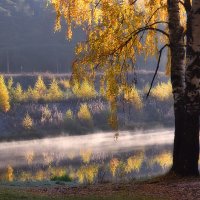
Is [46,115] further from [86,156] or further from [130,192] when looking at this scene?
[130,192]

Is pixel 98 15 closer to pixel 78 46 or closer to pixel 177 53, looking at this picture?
pixel 78 46

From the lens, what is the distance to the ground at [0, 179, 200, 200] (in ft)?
36.8

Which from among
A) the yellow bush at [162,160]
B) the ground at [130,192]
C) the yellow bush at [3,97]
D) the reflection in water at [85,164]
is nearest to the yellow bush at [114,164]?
the reflection in water at [85,164]

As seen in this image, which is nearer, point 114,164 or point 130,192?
point 130,192

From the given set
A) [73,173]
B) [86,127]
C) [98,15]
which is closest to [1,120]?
[86,127]

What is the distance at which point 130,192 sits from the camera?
12266 millimetres

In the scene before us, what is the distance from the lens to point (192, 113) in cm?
1391

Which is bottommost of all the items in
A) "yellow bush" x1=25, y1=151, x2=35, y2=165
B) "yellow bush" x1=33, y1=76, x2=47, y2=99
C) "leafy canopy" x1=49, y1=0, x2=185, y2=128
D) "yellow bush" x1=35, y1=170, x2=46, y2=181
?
"yellow bush" x1=25, y1=151, x2=35, y2=165

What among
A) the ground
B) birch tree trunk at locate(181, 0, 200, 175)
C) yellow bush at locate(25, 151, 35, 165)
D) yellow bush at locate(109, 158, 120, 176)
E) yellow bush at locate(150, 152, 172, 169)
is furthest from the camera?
yellow bush at locate(25, 151, 35, 165)

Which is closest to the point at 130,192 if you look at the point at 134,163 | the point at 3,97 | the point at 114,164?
the point at 114,164

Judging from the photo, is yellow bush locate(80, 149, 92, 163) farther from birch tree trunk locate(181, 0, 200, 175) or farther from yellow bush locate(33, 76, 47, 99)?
yellow bush locate(33, 76, 47, 99)

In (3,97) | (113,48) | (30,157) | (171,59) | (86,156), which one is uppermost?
(113,48)

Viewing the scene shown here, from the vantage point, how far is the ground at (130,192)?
11227 mm

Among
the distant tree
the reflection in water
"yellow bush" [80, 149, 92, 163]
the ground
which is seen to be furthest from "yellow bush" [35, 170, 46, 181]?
the ground
